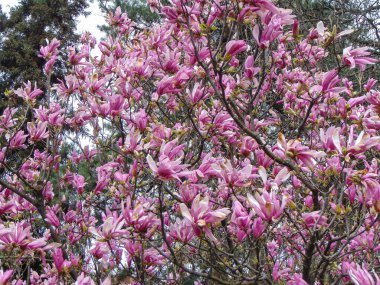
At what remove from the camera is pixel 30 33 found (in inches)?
421

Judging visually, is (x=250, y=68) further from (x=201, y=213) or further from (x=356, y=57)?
(x=201, y=213)

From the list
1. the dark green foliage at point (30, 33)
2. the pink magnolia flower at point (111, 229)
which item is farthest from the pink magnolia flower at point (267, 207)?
the dark green foliage at point (30, 33)

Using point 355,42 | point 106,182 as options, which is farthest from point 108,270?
point 355,42

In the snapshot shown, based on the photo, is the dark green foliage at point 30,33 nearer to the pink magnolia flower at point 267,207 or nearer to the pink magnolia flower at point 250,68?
the pink magnolia flower at point 250,68

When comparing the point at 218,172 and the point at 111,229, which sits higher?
the point at 218,172

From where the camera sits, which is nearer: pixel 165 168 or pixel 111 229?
pixel 165 168

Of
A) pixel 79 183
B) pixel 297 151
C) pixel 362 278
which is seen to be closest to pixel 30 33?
pixel 79 183

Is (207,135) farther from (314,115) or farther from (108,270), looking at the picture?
(108,270)

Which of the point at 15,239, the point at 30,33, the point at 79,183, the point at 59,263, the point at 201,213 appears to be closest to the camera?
the point at 201,213

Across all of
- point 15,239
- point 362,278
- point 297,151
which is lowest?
point 362,278

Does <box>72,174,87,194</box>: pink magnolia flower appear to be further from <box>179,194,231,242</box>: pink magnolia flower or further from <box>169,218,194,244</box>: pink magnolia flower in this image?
<box>179,194,231,242</box>: pink magnolia flower

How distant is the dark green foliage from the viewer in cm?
997

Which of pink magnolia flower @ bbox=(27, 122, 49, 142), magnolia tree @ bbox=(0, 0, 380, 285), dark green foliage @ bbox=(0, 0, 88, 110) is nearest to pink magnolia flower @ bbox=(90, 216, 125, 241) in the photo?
magnolia tree @ bbox=(0, 0, 380, 285)

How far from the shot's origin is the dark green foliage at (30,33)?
997 cm
